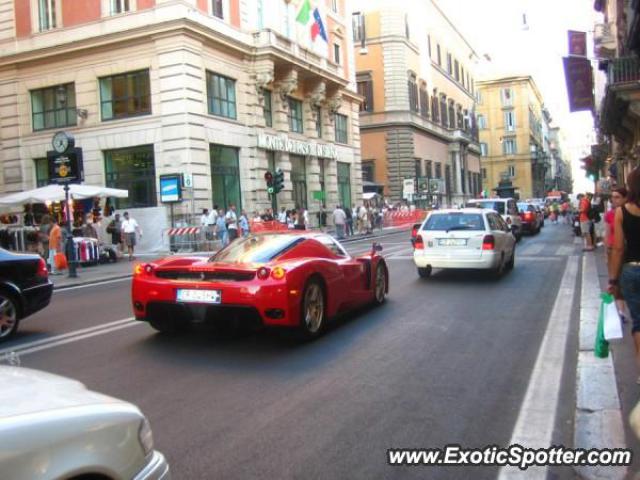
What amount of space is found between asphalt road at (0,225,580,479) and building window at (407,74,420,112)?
46.1m

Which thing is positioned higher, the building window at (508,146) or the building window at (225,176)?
the building window at (508,146)

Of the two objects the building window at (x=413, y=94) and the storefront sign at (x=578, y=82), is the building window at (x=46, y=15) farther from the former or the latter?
the building window at (x=413, y=94)

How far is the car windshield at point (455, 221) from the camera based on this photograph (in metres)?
13.1

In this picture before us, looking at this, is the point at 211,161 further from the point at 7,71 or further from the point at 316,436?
the point at 316,436

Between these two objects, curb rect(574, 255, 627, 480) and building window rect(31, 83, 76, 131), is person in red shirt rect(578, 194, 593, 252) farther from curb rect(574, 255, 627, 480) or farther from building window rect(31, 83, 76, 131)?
building window rect(31, 83, 76, 131)

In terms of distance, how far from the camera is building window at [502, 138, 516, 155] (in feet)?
329

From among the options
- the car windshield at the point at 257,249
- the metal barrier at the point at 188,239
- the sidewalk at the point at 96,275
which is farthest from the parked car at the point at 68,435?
the metal barrier at the point at 188,239

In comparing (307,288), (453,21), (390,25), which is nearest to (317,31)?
(390,25)

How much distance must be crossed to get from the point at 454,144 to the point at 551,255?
171ft

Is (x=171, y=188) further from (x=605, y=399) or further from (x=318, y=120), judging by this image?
(x=605, y=399)

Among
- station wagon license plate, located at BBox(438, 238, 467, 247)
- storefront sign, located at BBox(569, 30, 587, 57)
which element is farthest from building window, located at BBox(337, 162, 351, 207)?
station wagon license plate, located at BBox(438, 238, 467, 247)

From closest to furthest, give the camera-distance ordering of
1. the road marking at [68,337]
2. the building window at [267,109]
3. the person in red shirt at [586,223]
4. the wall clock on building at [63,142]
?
1. the road marking at [68,337]
2. the wall clock on building at [63,142]
3. the person in red shirt at [586,223]
4. the building window at [267,109]

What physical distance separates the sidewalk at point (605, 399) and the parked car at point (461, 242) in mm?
4861

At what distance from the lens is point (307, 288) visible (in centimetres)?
734
